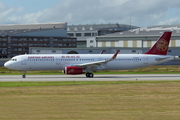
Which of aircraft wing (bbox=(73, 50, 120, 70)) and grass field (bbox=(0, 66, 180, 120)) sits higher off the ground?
aircraft wing (bbox=(73, 50, 120, 70))

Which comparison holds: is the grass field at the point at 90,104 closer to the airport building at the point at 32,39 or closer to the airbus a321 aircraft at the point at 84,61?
the airbus a321 aircraft at the point at 84,61

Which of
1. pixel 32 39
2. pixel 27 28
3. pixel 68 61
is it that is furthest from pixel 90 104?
pixel 27 28

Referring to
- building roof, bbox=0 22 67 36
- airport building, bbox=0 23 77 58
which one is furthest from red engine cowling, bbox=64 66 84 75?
building roof, bbox=0 22 67 36

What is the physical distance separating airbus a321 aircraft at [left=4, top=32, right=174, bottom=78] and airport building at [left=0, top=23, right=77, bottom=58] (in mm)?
91908

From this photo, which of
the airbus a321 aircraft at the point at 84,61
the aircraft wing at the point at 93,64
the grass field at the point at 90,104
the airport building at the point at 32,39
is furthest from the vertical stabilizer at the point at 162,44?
the airport building at the point at 32,39

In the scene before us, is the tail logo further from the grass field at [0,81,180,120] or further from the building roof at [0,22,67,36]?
the building roof at [0,22,67,36]

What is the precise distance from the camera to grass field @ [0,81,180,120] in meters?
19.8

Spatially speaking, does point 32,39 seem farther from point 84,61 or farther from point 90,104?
point 90,104

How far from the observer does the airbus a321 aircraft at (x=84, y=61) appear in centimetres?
5019

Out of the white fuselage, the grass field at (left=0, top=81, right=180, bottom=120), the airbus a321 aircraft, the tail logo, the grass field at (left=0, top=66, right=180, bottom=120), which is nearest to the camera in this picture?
the grass field at (left=0, top=66, right=180, bottom=120)

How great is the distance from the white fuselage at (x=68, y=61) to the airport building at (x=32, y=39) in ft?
301

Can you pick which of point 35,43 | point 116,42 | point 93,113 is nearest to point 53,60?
point 93,113

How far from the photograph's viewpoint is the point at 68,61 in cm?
5172

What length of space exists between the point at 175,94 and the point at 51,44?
400ft
